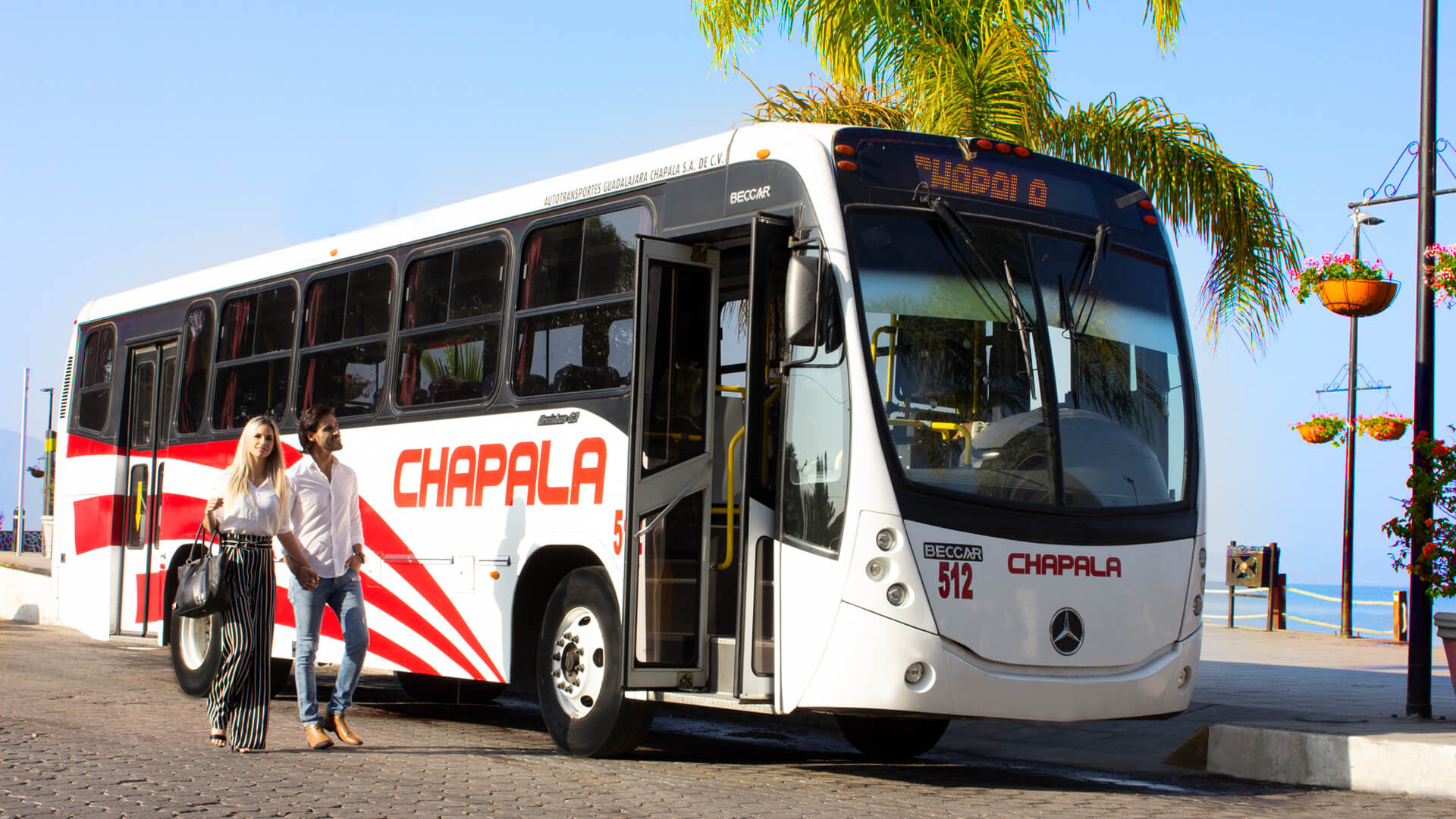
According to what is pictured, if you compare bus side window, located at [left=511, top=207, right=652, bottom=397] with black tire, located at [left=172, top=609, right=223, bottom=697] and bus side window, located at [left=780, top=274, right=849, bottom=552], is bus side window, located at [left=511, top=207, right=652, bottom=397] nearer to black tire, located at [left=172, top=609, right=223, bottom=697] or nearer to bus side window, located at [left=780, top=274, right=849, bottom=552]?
bus side window, located at [left=780, top=274, right=849, bottom=552]

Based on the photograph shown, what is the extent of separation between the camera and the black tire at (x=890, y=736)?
9906 mm

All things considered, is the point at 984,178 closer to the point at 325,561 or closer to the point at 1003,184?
the point at 1003,184

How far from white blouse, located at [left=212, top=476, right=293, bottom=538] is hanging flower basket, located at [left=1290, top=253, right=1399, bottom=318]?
931 centimetres

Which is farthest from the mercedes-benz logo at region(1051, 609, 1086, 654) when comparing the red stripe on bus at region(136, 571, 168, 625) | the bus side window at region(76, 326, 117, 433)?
the bus side window at region(76, 326, 117, 433)

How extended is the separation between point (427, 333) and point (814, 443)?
3780 millimetres

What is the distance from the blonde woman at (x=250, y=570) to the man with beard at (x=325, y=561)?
13 centimetres

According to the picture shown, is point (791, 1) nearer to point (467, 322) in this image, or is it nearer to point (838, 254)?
point (467, 322)

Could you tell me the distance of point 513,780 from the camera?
7.88 m

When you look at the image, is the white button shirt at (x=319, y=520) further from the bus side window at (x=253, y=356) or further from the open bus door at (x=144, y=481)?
the open bus door at (x=144, y=481)

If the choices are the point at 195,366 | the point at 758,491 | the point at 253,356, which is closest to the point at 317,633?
the point at 758,491

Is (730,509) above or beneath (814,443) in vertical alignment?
beneath

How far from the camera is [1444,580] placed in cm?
1095

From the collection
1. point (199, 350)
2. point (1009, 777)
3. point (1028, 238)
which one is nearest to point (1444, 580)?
point (1009, 777)

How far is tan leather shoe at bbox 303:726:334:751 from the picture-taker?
873 centimetres
